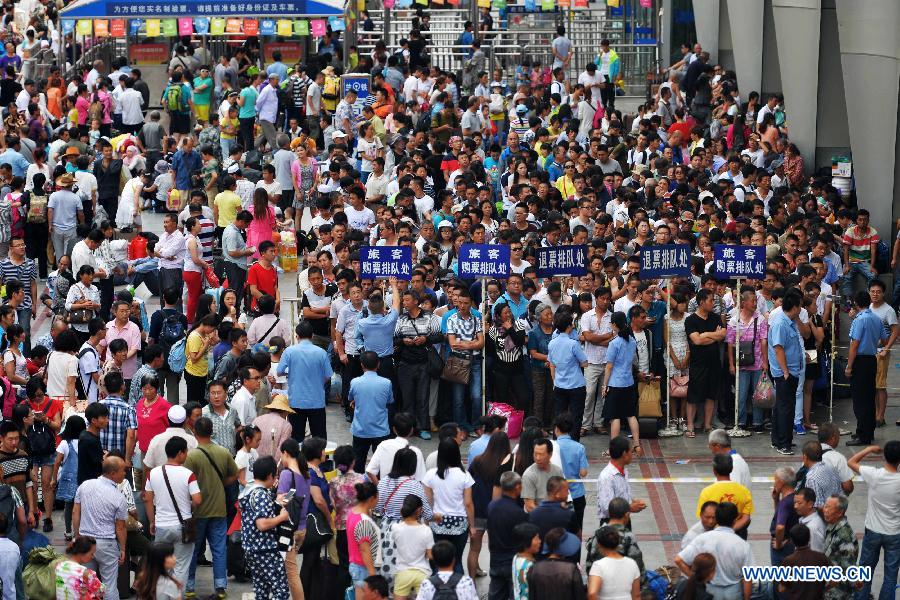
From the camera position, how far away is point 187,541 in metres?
13.7

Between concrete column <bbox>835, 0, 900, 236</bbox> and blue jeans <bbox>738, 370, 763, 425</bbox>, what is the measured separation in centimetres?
651

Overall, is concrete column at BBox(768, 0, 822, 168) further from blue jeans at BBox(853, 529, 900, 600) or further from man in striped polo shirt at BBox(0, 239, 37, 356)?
blue jeans at BBox(853, 529, 900, 600)

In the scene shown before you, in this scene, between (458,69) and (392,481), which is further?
(458,69)

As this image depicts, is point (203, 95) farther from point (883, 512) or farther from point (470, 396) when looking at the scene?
point (883, 512)

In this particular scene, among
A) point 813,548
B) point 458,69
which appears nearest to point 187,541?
point 813,548

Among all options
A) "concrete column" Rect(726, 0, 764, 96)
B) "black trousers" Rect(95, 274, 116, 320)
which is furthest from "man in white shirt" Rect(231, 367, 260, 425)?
"concrete column" Rect(726, 0, 764, 96)

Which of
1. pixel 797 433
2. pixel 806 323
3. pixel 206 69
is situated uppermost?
pixel 206 69

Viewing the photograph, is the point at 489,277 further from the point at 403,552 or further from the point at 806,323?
the point at 403,552

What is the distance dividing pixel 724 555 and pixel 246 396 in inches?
204

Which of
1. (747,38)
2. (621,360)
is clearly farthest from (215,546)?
(747,38)

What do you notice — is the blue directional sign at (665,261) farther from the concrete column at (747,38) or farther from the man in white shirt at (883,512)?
the concrete column at (747,38)

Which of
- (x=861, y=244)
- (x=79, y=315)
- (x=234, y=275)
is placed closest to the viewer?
(x=79, y=315)

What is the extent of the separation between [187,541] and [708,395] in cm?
696

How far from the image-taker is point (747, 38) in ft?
108
